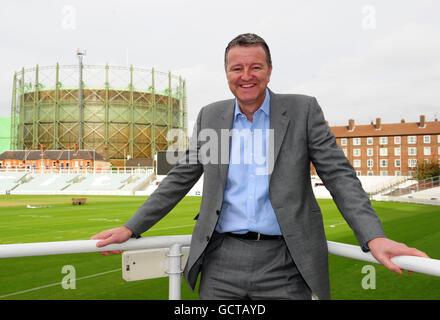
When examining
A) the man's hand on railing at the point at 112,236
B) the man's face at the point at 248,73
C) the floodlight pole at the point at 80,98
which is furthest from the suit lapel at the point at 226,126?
the floodlight pole at the point at 80,98

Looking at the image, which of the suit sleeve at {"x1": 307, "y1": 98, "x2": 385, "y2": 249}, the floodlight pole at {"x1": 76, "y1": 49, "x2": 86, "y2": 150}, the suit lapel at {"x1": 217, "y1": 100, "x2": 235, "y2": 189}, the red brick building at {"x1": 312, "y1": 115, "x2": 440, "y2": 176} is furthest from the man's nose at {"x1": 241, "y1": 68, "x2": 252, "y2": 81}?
the floodlight pole at {"x1": 76, "y1": 49, "x2": 86, "y2": 150}

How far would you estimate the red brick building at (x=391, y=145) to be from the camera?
215 ft

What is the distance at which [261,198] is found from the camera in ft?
6.26

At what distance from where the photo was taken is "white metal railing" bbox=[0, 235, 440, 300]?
139 centimetres

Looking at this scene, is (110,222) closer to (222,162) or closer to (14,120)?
(222,162)

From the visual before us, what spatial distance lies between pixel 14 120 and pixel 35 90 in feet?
26.4

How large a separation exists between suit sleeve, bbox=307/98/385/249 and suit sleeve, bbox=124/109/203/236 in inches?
26.0

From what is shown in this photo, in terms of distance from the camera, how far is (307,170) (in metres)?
1.97

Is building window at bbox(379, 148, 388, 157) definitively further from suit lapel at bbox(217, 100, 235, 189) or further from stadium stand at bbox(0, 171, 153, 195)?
suit lapel at bbox(217, 100, 235, 189)

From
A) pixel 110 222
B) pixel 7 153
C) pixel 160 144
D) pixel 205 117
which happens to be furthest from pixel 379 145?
pixel 205 117

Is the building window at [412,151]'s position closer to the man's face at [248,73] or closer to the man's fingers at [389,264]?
the man's face at [248,73]

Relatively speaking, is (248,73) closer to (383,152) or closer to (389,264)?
(389,264)

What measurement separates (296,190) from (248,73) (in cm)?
63

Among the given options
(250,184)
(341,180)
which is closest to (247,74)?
(250,184)
